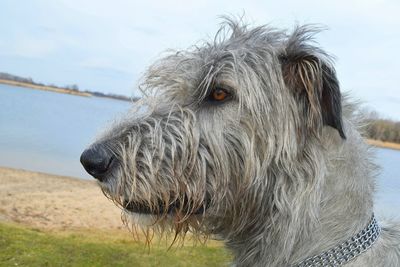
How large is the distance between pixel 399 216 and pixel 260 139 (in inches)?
58.0

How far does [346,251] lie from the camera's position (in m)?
3.07

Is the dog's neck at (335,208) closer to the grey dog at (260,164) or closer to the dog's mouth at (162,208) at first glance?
the grey dog at (260,164)

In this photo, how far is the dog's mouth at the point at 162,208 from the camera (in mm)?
3162

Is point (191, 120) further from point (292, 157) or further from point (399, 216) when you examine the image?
point (399, 216)

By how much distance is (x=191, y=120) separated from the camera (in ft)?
10.6

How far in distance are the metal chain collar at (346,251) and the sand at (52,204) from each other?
1126 cm

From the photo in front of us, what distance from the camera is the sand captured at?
572 inches

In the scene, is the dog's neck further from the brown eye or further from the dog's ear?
the brown eye

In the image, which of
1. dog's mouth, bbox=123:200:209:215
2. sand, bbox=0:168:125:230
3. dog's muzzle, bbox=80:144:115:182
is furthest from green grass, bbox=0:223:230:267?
dog's muzzle, bbox=80:144:115:182

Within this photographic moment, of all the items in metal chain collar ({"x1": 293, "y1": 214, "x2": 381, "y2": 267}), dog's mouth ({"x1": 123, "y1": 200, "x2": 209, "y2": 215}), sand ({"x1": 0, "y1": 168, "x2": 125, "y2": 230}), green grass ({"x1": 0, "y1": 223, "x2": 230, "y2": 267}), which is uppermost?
dog's mouth ({"x1": 123, "y1": 200, "x2": 209, "y2": 215})

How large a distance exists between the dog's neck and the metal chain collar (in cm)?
3

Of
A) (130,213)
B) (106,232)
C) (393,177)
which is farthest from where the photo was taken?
(106,232)

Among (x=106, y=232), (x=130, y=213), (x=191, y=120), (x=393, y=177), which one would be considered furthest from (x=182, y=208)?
(x=106, y=232)

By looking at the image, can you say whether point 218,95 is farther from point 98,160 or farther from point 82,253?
point 82,253
